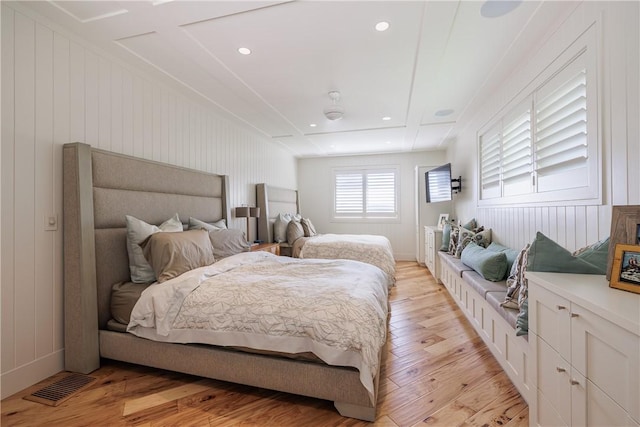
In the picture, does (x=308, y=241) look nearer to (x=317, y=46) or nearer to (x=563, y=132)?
(x=317, y=46)

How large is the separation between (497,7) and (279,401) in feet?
9.57

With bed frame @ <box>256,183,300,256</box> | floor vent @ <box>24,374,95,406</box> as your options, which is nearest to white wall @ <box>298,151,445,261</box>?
bed frame @ <box>256,183,300,256</box>

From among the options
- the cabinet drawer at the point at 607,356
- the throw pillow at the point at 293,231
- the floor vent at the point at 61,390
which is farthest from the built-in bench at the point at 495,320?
the floor vent at the point at 61,390

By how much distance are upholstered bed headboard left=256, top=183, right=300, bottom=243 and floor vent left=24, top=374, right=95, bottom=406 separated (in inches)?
114

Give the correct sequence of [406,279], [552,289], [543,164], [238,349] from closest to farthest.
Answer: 1. [552,289]
2. [238,349]
3. [543,164]
4. [406,279]

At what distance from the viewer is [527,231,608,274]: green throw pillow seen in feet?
4.21

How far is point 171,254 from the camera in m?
2.09

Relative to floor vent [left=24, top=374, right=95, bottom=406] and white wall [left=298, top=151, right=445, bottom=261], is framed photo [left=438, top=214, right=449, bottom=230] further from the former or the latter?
floor vent [left=24, top=374, right=95, bottom=406]

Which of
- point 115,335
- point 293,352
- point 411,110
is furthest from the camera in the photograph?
point 411,110

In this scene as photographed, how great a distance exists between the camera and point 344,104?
11.1 feet

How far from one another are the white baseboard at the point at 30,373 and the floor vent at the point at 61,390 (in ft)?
0.37

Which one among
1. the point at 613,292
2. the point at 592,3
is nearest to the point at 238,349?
the point at 613,292

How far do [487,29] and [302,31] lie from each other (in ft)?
4.54

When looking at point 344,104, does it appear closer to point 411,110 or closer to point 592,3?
point 411,110
